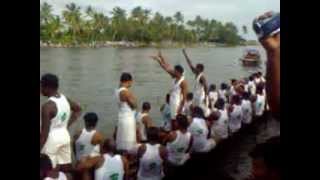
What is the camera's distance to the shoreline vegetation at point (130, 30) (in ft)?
14.2

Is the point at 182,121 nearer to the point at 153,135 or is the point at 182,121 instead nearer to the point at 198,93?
the point at 153,135

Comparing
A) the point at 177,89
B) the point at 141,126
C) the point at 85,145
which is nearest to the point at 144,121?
the point at 141,126

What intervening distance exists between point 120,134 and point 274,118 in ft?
4.08

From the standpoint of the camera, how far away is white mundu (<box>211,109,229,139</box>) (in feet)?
16.0

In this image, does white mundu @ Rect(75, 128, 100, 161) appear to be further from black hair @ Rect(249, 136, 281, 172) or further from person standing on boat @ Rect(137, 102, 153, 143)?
black hair @ Rect(249, 136, 281, 172)

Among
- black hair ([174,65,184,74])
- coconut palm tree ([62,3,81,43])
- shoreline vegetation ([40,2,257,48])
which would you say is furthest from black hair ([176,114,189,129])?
coconut palm tree ([62,3,81,43])

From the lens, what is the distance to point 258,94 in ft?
16.7

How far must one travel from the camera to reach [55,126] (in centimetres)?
361

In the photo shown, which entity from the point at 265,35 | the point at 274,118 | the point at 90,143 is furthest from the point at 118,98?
the point at 265,35
